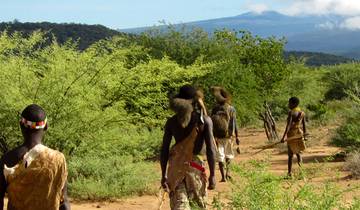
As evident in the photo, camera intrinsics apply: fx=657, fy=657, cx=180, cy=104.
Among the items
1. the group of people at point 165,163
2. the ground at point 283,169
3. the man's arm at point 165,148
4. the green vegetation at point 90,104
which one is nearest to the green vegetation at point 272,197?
the ground at point 283,169

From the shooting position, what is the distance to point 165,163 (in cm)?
616

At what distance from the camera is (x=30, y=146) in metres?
4.22

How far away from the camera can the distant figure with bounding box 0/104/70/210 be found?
4.18 metres

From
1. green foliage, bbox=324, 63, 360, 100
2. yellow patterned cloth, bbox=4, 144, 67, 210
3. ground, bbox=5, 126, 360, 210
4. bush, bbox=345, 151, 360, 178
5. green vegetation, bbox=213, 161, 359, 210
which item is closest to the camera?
yellow patterned cloth, bbox=4, 144, 67, 210

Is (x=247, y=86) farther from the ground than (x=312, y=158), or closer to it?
farther from the ground

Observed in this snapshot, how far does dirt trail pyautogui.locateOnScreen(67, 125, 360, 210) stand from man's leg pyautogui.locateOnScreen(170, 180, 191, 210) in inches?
14.9

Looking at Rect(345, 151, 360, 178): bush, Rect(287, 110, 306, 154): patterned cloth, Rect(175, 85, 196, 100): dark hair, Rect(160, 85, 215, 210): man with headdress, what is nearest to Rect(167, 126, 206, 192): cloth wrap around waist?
Rect(160, 85, 215, 210): man with headdress

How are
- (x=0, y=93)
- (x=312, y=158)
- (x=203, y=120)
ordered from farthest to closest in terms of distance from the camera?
1. (x=312, y=158)
2. (x=0, y=93)
3. (x=203, y=120)

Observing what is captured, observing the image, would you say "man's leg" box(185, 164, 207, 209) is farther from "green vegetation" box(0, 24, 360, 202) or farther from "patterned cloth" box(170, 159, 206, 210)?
"green vegetation" box(0, 24, 360, 202)

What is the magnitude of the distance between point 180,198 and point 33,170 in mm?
2050

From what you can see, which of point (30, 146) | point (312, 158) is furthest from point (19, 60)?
point (312, 158)

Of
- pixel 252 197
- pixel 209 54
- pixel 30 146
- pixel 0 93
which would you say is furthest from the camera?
pixel 209 54

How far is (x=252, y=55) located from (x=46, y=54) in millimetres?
13942

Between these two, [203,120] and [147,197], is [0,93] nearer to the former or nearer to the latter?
[147,197]
